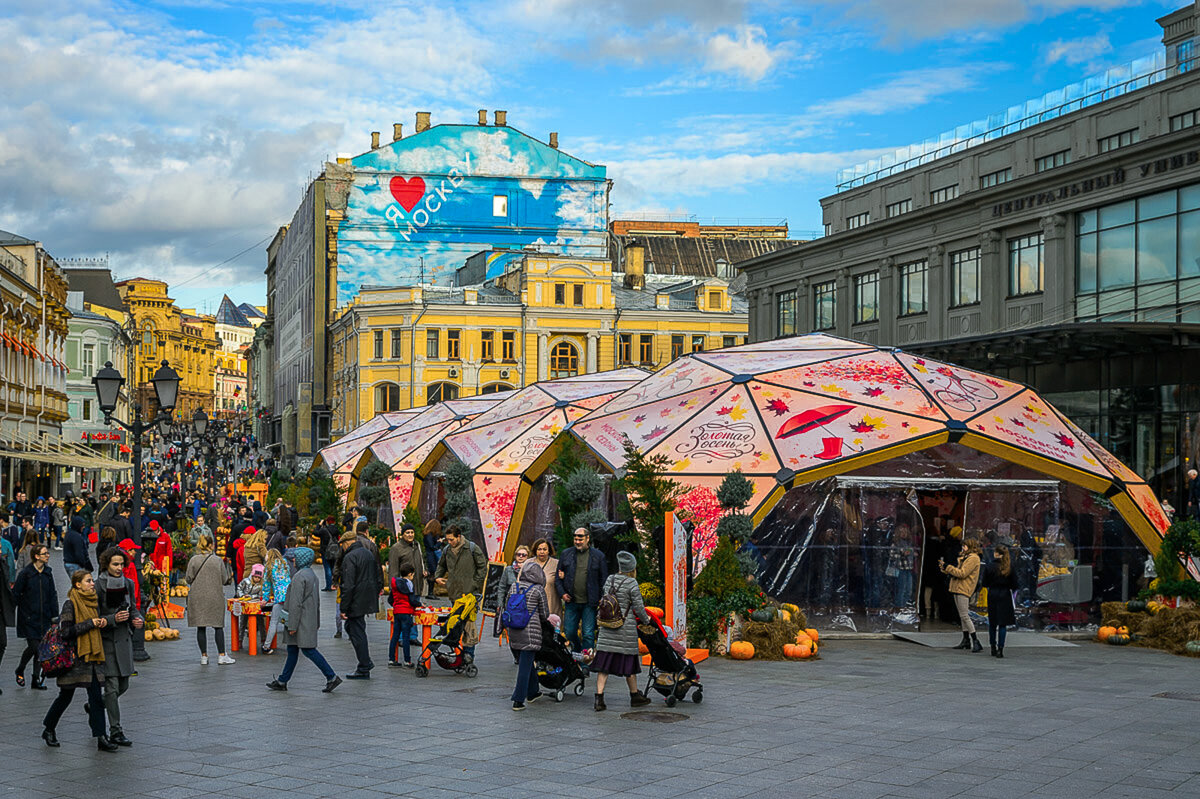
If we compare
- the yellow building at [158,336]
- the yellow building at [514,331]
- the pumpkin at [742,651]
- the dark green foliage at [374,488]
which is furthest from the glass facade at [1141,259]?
the yellow building at [158,336]

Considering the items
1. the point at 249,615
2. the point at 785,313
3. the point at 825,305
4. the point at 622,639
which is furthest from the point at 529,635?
the point at 785,313

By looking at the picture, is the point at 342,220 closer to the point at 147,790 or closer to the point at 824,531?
the point at 824,531

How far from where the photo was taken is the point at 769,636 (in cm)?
1794

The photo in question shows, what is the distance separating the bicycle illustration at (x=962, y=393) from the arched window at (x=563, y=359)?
48.1 metres

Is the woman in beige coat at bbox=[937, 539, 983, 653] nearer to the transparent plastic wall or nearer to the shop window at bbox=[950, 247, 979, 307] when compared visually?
the transparent plastic wall

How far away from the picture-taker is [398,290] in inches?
2773

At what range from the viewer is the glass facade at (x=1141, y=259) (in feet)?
97.5

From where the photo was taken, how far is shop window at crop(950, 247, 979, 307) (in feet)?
123

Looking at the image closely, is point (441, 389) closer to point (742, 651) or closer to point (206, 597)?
point (742, 651)

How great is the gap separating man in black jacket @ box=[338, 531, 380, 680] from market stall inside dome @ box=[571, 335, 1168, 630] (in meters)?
6.12

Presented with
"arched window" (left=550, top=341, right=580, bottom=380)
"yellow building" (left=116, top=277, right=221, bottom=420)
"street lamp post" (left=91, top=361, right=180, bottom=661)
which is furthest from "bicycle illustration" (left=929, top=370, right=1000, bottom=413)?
"yellow building" (left=116, top=277, right=221, bottom=420)

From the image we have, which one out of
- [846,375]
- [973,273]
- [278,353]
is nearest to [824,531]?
[846,375]

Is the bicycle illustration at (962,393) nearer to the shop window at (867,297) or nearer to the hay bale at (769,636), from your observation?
the hay bale at (769,636)

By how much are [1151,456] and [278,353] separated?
9140 centimetres
